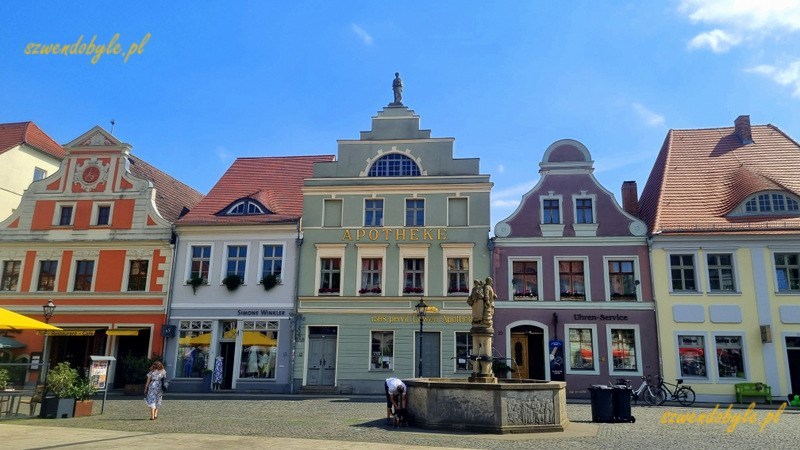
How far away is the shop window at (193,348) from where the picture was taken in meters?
26.6

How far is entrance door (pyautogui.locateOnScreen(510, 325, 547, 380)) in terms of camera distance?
25.4 m

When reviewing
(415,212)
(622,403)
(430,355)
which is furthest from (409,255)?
(622,403)

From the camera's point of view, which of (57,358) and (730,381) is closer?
(730,381)

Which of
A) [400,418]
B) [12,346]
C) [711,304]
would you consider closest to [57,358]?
[12,346]

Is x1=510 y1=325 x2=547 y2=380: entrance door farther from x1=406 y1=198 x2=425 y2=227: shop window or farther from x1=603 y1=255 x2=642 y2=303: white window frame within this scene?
x1=406 y1=198 x2=425 y2=227: shop window

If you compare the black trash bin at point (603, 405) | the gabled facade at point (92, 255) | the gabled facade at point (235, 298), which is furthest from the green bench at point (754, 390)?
the gabled facade at point (92, 255)

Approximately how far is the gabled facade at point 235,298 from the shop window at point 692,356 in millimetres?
17055

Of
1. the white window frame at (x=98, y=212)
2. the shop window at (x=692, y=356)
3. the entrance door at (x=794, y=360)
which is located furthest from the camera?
the white window frame at (x=98, y=212)

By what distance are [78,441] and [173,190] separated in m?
23.9

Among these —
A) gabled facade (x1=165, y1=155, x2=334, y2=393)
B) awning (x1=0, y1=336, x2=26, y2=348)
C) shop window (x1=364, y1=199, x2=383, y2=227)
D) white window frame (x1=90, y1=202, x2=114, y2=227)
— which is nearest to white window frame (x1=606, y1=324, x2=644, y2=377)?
shop window (x1=364, y1=199, x2=383, y2=227)

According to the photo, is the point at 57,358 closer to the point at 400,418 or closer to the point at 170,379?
the point at 170,379

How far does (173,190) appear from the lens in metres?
33.5

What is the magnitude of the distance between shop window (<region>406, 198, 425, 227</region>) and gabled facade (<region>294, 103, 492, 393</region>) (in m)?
0.05

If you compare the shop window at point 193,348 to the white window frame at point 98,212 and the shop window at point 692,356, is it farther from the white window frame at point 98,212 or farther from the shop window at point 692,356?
the shop window at point 692,356
